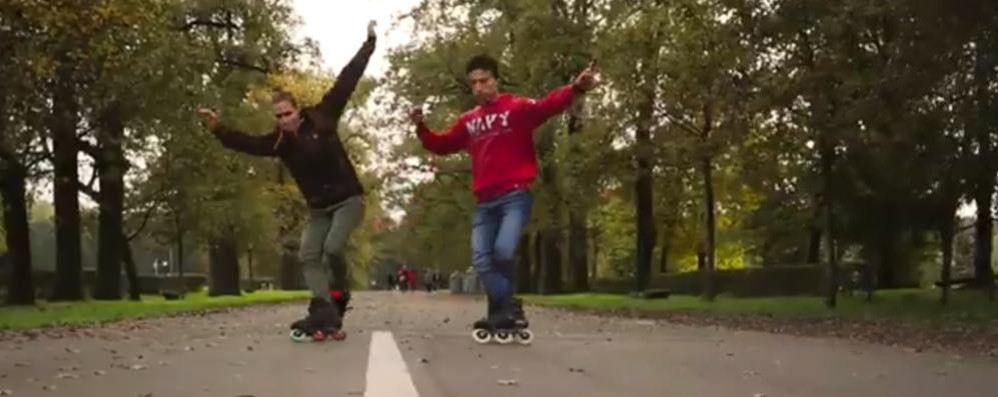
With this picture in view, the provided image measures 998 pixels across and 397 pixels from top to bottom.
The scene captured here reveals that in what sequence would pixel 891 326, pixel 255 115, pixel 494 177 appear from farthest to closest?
pixel 255 115, pixel 891 326, pixel 494 177

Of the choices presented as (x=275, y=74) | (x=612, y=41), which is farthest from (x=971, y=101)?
(x=275, y=74)

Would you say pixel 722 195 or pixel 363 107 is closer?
pixel 722 195

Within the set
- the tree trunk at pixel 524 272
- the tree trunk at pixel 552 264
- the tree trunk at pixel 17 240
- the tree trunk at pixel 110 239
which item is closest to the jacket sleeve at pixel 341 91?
the tree trunk at pixel 17 240

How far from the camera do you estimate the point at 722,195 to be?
149 feet

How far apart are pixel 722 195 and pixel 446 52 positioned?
1059 cm

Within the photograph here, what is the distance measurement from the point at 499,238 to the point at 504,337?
2.64 ft

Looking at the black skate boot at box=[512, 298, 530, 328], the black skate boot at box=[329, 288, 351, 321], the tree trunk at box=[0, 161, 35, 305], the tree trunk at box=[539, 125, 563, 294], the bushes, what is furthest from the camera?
the tree trunk at box=[539, 125, 563, 294]

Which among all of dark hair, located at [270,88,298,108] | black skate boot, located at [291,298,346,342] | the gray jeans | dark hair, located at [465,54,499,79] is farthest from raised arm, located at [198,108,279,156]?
dark hair, located at [465,54,499,79]

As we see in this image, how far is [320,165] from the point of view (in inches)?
416

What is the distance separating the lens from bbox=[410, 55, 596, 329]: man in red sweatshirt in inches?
390

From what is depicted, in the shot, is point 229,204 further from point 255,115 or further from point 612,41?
point 612,41

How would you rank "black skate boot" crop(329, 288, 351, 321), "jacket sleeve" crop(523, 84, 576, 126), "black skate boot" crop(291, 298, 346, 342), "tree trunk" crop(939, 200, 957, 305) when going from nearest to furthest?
"jacket sleeve" crop(523, 84, 576, 126)
"black skate boot" crop(291, 298, 346, 342)
"black skate boot" crop(329, 288, 351, 321)
"tree trunk" crop(939, 200, 957, 305)

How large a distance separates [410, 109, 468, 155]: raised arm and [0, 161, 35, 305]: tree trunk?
2119cm

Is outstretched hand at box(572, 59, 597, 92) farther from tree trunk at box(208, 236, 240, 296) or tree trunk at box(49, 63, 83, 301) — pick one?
tree trunk at box(208, 236, 240, 296)
